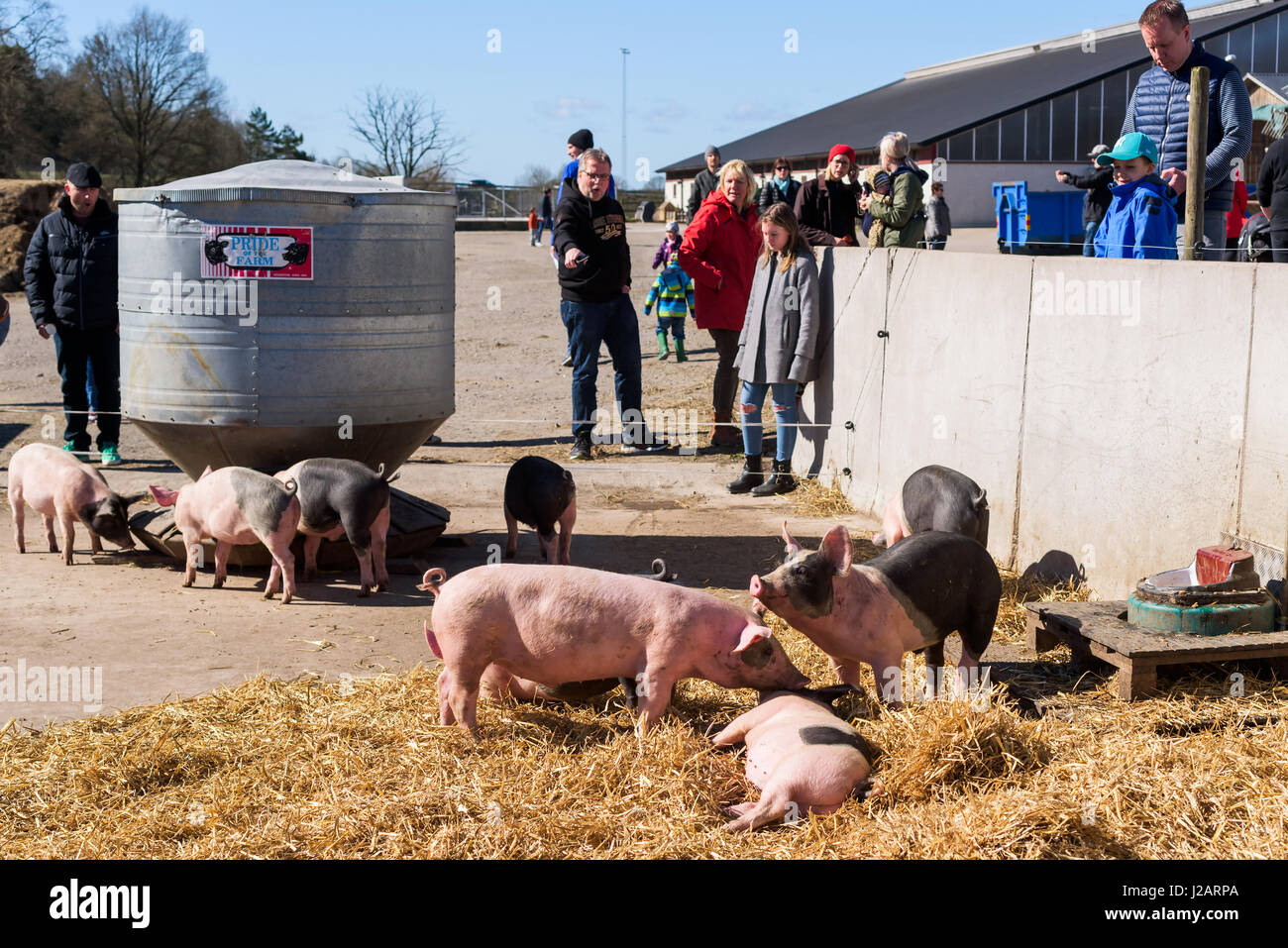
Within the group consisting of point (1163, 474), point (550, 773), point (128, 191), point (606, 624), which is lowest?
point (550, 773)

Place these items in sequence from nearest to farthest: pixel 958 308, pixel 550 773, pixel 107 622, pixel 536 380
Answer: pixel 550 773, pixel 107 622, pixel 958 308, pixel 536 380

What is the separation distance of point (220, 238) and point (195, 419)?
3.27 feet

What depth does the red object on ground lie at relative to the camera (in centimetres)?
504

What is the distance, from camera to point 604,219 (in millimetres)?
10180

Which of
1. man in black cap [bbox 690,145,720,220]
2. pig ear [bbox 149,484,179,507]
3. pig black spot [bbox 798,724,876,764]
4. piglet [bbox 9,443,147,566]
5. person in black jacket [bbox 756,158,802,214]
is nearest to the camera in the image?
pig black spot [bbox 798,724,876,764]

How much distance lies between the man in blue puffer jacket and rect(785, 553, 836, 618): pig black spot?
3560 mm

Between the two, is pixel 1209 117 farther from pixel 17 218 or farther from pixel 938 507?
pixel 17 218

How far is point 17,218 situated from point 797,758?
81.5ft

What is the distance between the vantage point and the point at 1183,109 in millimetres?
7082

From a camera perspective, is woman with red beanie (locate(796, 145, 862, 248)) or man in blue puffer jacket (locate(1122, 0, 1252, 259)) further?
woman with red beanie (locate(796, 145, 862, 248))

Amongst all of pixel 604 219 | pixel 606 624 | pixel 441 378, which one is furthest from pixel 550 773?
pixel 604 219

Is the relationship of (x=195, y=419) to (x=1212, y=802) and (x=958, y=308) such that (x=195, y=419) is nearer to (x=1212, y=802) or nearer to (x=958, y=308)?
(x=958, y=308)

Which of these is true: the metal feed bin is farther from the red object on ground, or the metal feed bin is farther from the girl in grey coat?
the red object on ground

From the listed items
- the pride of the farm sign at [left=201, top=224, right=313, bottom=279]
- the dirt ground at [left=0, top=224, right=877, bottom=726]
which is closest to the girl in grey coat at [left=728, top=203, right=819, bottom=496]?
the dirt ground at [left=0, top=224, right=877, bottom=726]
